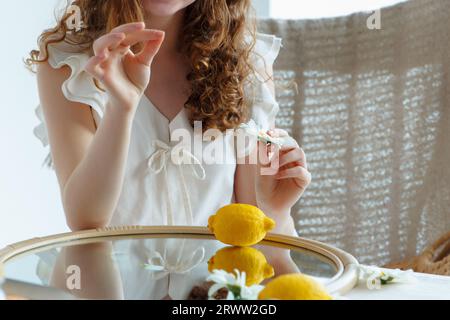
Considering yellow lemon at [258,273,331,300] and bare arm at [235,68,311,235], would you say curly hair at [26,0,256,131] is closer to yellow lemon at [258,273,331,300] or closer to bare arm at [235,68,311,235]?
bare arm at [235,68,311,235]

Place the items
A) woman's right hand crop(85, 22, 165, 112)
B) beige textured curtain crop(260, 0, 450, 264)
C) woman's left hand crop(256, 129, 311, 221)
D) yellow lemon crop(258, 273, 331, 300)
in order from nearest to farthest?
yellow lemon crop(258, 273, 331, 300) < woman's right hand crop(85, 22, 165, 112) < woman's left hand crop(256, 129, 311, 221) < beige textured curtain crop(260, 0, 450, 264)

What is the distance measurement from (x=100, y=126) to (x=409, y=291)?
556 millimetres

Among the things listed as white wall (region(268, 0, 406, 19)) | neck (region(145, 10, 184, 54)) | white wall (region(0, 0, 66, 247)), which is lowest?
white wall (region(0, 0, 66, 247))

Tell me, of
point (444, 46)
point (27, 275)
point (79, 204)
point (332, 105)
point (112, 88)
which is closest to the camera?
point (27, 275)

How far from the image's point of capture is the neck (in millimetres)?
1320

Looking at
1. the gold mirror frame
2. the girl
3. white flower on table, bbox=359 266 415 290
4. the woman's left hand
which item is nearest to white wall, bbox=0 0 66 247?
the girl

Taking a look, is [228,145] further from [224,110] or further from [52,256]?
[52,256]

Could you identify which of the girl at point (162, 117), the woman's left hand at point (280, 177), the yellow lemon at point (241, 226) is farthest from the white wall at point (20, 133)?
the yellow lemon at point (241, 226)

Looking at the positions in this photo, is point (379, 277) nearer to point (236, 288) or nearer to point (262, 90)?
point (236, 288)

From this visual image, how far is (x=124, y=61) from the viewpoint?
3.13ft

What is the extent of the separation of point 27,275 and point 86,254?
10cm

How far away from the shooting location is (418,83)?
167cm

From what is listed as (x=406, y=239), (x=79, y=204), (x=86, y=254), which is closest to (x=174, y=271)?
(x=86, y=254)

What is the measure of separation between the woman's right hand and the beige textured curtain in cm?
82
